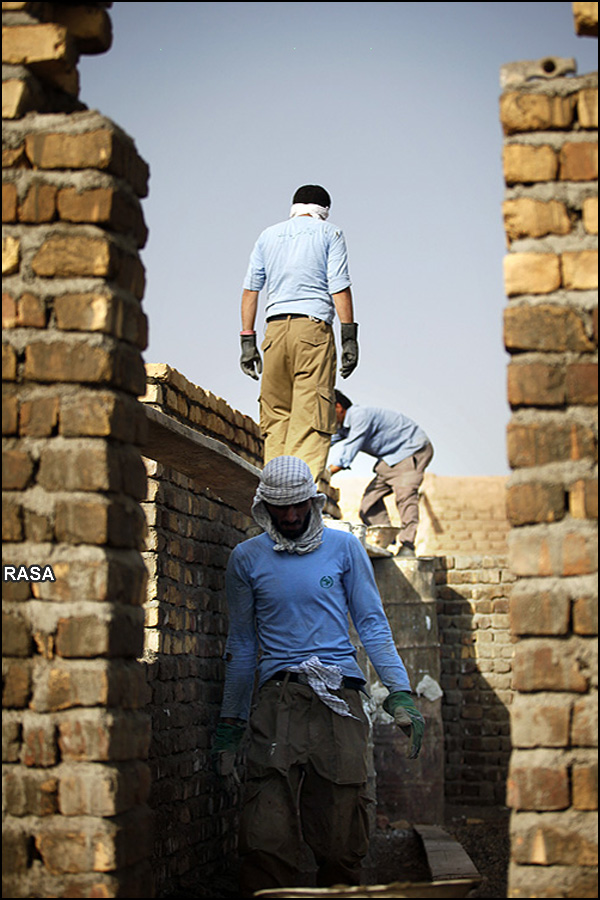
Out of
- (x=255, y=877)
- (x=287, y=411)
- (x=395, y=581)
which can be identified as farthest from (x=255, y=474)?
(x=395, y=581)

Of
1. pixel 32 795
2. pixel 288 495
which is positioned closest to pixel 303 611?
pixel 288 495

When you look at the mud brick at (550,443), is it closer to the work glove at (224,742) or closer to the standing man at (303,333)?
the work glove at (224,742)

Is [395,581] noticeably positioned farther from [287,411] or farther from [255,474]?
[255,474]

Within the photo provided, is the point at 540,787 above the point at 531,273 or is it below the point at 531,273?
below

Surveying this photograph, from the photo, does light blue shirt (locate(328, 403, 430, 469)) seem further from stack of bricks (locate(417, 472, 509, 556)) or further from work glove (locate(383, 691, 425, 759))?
stack of bricks (locate(417, 472, 509, 556))

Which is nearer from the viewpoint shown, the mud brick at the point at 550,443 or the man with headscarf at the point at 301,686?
the mud brick at the point at 550,443

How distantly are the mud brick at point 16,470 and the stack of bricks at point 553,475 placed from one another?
1.22 m

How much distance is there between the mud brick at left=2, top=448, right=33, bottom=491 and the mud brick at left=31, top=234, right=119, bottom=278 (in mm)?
477

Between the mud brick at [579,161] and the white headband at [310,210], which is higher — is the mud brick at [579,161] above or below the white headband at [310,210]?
below

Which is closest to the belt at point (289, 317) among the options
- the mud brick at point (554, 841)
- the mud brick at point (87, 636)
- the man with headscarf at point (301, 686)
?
the man with headscarf at point (301, 686)

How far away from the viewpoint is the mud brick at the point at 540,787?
8.55 ft

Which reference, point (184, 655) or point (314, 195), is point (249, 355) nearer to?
point (314, 195)

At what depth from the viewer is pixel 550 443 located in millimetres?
2732

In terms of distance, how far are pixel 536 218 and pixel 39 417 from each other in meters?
1.36
